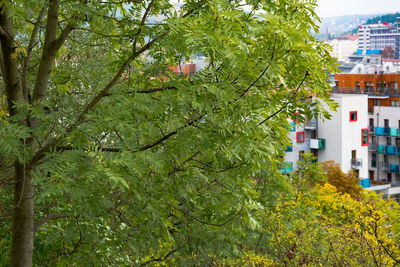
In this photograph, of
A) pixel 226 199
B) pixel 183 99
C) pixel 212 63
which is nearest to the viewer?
pixel 183 99

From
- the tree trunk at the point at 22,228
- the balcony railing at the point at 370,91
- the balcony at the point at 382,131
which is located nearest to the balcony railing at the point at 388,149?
the balcony at the point at 382,131

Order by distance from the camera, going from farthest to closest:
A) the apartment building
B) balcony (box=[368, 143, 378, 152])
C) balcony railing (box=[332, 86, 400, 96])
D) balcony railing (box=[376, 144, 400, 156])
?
balcony railing (box=[332, 86, 400, 96]), balcony (box=[368, 143, 378, 152]), balcony railing (box=[376, 144, 400, 156]), the apartment building

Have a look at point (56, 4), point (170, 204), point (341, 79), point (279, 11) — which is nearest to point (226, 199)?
point (170, 204)

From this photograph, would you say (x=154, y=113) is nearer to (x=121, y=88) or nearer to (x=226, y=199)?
(x=121, y=88)

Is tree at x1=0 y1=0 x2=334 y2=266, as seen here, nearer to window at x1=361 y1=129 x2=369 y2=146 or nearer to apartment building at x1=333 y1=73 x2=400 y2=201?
window at x1=361 y1=129 x2=369 y2=146

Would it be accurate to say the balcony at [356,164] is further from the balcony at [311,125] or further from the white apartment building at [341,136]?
the balcony at [311,125]

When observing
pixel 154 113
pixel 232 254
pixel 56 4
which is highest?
pixel 56 4

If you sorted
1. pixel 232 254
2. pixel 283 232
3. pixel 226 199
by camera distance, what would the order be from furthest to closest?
1. pixel 283 232
2. pixel 232 254
3. pixel 226 199

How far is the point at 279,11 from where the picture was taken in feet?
15.7

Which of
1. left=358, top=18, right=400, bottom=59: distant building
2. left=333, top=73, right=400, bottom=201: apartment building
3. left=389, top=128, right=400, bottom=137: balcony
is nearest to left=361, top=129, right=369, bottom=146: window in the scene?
left=333, top=73, right=400, bottom=201: apartment building

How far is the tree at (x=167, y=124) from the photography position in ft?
13.0

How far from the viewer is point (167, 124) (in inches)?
183

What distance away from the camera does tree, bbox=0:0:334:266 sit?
398 centimetres

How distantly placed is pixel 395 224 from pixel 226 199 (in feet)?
6.57
